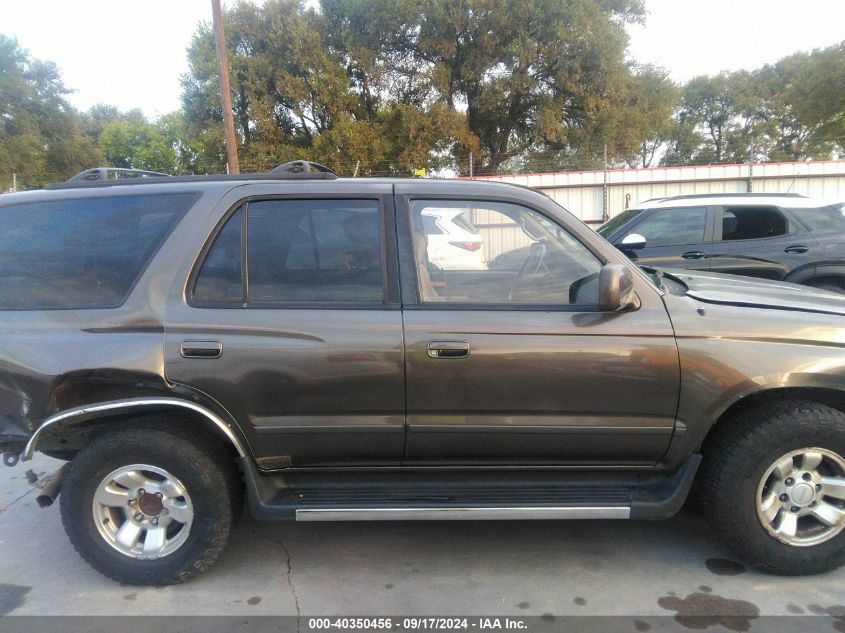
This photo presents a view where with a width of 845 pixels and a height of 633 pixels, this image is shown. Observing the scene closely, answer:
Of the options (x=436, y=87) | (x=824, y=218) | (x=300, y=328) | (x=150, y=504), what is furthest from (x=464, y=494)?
(x=436, y=87)

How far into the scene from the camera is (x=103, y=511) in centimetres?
292

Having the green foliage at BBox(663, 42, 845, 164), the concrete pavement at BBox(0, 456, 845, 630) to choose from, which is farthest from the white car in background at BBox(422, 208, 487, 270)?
the green foliage at BBox(663, 42, 845, 164)

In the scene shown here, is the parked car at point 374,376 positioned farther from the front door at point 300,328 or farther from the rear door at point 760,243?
the rear door at point 760,243

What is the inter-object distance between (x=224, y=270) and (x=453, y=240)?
116 cm

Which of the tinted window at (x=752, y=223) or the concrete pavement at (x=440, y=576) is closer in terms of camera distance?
the concrete pavement at (x=440, y=576)

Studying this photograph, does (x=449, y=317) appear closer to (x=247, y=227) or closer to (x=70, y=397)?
(x=247, y=227)

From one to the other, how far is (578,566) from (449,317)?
1485mm

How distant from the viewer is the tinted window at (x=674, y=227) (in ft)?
23.3

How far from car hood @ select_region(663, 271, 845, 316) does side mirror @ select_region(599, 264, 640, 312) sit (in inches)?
19.0

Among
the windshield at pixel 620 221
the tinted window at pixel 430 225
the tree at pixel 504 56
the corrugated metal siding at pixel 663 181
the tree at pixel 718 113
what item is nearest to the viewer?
the tinted window at pixel 430 225

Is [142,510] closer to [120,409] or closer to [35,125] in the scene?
[120,409]

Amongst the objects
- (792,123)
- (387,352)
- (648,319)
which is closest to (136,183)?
(387,352)

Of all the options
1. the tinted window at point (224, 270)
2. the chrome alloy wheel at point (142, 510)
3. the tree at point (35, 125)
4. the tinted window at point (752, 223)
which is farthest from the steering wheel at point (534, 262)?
the tree at point (35, 125)

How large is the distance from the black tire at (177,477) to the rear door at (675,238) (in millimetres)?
5479
